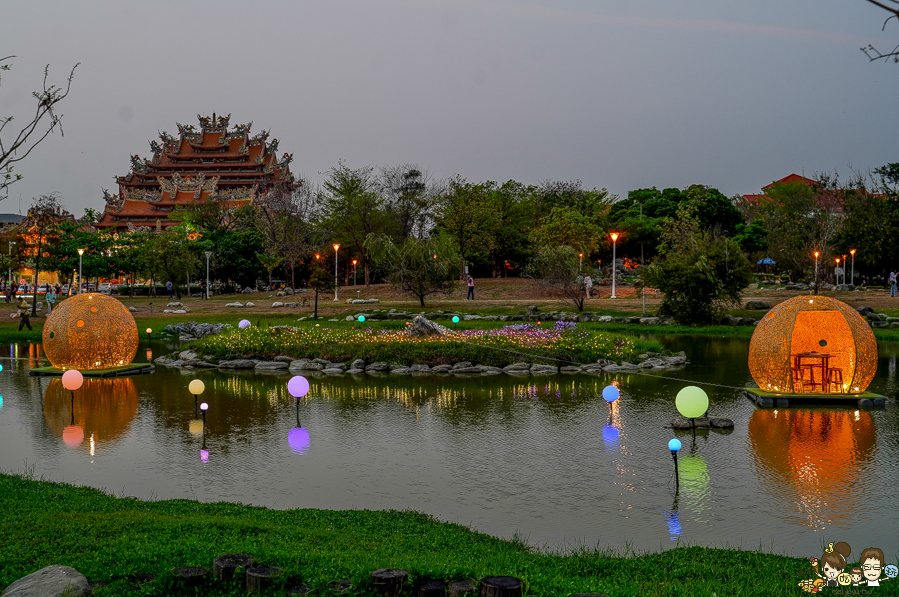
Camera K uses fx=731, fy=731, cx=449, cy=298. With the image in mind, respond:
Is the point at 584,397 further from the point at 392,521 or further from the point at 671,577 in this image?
the point at 671,577

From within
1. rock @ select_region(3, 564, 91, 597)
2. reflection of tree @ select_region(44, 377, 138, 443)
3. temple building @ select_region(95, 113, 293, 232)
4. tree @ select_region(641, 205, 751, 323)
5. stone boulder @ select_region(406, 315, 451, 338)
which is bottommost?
reflection of tree @ select_region(44, 377, 138, 443)

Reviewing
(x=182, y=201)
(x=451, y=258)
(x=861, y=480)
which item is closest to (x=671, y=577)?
(x=861, y=480)

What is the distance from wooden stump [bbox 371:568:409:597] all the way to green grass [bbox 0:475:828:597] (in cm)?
14

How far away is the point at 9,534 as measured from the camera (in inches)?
288

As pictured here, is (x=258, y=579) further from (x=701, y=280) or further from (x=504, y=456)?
(x=701, y=280)

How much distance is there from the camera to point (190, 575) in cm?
598

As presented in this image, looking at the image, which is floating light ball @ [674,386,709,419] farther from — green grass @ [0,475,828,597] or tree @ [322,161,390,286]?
tree @ [322,161,390,286]

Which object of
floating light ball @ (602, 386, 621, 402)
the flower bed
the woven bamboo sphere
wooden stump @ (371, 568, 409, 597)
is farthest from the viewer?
the flower bed

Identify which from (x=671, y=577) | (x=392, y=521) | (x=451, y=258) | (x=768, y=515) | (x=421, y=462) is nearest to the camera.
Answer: (x=671, y=577)

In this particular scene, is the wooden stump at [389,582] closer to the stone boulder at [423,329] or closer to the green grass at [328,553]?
the green grass at [328,553]

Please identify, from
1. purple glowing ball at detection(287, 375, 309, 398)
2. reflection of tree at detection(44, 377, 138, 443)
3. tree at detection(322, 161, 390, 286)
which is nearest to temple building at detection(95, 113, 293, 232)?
tree at detection(322, 161, 390, 286)

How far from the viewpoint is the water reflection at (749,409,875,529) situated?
378 inches

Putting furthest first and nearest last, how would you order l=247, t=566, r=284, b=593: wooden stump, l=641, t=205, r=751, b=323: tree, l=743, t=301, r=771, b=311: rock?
l=743, t=301, r=771, b=311: rock < l=641, t=205, r=751, b=323: tree < l=247, t=566, r=284, b=593: wooden stump

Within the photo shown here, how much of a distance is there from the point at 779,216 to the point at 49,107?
2719 inches
